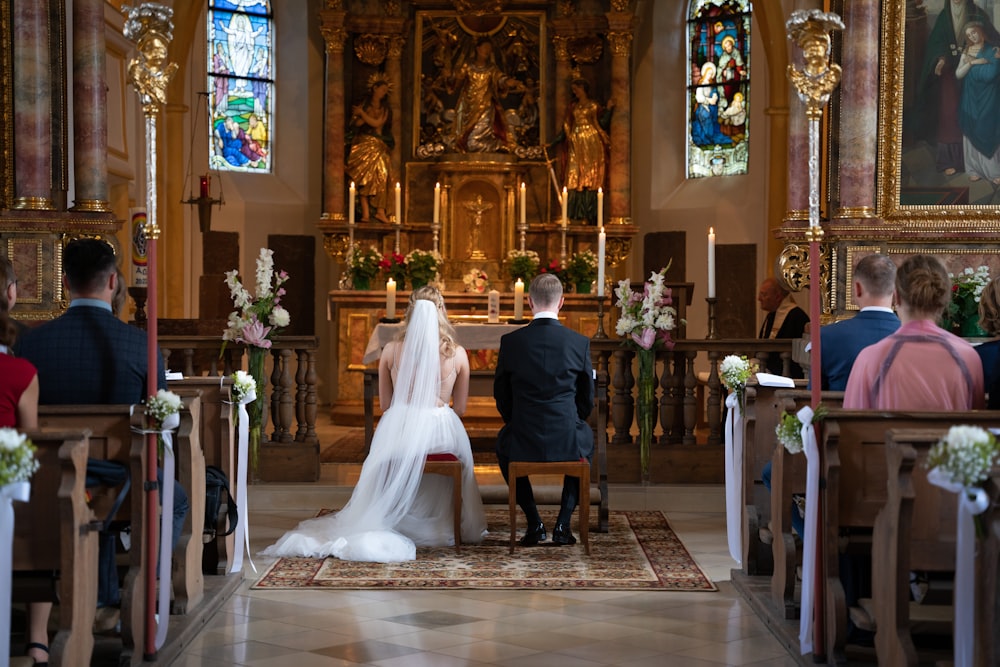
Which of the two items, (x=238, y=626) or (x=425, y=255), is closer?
(x=238, y=626)

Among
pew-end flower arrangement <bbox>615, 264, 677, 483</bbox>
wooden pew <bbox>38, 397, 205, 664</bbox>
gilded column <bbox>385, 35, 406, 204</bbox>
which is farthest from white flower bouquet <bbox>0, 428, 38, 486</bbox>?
gilded column <bbox>385, 35, 406, 204</bbox>

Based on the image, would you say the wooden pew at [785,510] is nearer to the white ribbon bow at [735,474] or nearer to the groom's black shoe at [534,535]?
the white ribbon bow at [735,474]

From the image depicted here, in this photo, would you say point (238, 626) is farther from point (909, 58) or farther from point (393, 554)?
point (909, 58)

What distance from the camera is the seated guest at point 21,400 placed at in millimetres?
4395

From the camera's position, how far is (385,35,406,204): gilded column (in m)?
16.5

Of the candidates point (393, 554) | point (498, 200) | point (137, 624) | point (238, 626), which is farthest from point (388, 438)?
point (498, 200)

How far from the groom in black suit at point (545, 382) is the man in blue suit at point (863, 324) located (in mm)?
1435

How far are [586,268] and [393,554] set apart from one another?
8.03 metres

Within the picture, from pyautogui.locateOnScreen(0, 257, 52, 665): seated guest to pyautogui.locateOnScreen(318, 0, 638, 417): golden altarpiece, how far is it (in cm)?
1127

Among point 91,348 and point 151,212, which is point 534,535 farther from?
point 151,212

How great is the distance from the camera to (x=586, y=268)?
581 inches

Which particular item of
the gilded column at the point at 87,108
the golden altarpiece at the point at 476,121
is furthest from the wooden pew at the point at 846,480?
the golden altarpiece at the point at 476,121

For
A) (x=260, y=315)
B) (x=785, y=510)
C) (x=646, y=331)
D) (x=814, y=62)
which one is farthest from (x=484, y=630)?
(x=260, y=315)

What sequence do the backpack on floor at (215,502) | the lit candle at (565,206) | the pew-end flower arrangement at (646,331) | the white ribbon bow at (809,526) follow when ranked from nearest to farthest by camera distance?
the white ribbon bow at (809,526)
the backpack on floor at (215,502)
the pew-end flower arrangement at (646,331)
the lit candle at (565,206)
